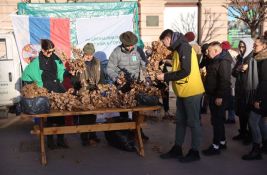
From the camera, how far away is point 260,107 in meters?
5.53

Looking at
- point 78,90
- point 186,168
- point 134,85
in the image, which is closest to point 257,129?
point 186,168

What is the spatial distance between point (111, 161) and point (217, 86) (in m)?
1.87

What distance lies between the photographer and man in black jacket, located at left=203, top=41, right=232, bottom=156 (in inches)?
229

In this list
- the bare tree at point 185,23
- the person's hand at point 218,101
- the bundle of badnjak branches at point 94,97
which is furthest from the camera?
the bare tree at point 185,23

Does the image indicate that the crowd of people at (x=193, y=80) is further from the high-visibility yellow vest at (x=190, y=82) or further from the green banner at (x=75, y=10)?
the green banner at (x=75, y=10)

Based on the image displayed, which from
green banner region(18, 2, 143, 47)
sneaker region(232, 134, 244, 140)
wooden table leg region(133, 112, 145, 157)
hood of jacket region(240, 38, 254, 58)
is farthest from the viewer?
green banner region(18, 2, 143, 47)

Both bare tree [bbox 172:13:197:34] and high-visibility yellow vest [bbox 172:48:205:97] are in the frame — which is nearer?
high-visibility yellow vest [bbox 172:48:205:97]

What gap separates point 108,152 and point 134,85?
1119mm

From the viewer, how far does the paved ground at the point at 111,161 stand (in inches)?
211

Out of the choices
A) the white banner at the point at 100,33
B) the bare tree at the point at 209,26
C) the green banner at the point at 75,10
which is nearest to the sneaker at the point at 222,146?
the green banner at the point at 75,10

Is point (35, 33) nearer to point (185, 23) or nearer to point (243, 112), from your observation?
point (243, 112)

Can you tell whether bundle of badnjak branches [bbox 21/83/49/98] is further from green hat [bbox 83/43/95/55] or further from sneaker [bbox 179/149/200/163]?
sneaker [bbox 179/149/200/163]

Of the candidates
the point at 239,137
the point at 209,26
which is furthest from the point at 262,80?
the point at 209,26

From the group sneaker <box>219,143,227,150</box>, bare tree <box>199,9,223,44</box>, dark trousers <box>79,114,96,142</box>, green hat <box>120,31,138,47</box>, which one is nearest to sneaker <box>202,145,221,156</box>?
sneaker <box>219,143,227,150</box>
